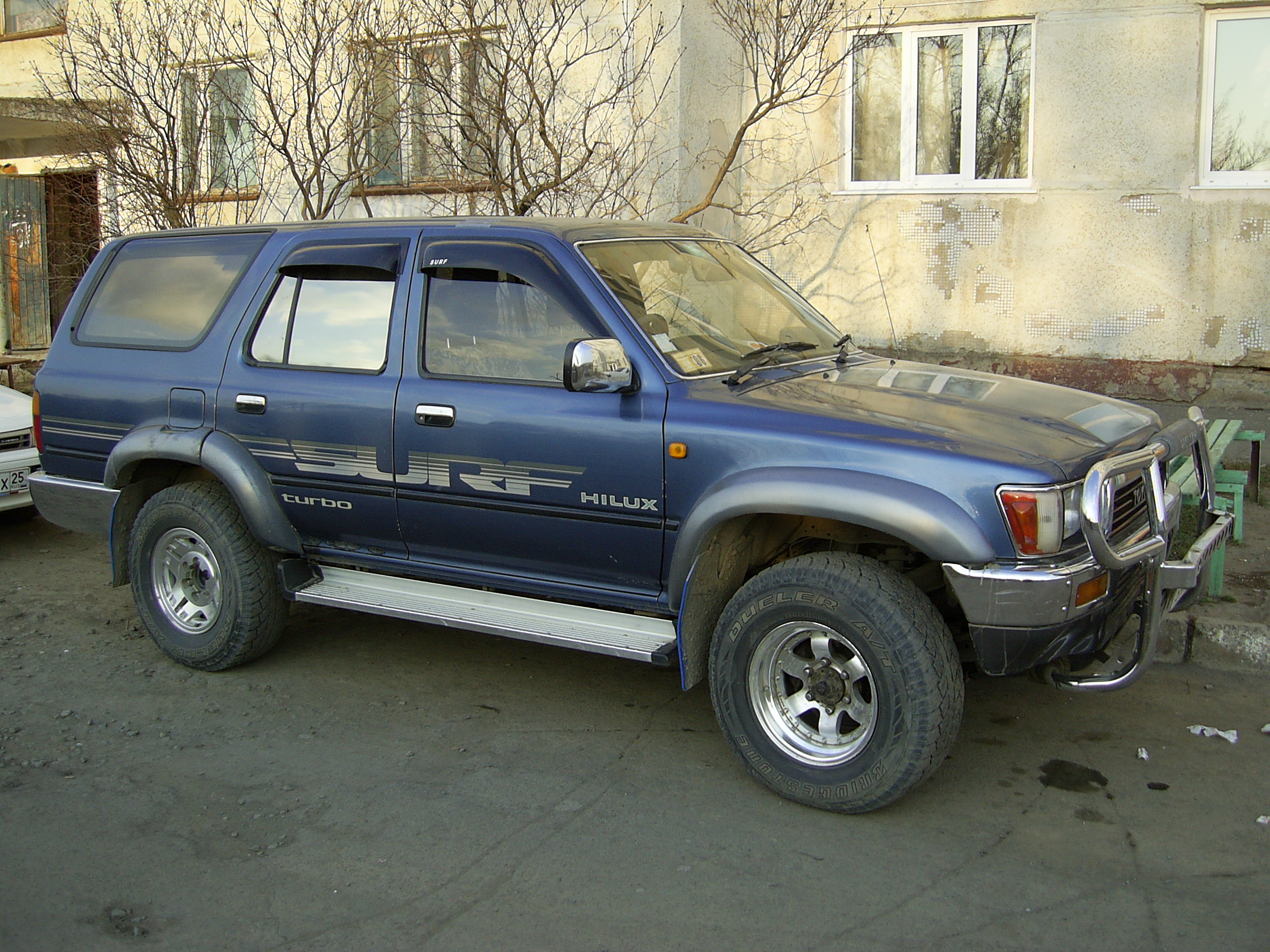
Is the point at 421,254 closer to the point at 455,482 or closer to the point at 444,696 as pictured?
the point at 455,482

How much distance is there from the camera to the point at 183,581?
5.37m

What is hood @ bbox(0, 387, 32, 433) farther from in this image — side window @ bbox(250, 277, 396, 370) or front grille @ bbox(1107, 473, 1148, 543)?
front grille @ bbox(1107, 473, 1148, 543)

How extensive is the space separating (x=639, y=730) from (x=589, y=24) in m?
7.37

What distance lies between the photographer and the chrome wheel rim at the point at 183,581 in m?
5.30

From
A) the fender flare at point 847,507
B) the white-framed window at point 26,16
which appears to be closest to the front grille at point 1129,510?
the fender flare at point 847,507

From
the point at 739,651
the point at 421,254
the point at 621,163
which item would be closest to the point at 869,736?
the point at 739,651

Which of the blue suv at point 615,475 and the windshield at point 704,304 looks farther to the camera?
the windshield at point 704,304

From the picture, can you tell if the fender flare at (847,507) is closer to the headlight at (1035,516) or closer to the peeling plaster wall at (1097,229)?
the headlight at (1035,516)

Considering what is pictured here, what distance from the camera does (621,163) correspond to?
9.69 meters

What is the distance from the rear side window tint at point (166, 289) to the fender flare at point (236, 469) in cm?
44

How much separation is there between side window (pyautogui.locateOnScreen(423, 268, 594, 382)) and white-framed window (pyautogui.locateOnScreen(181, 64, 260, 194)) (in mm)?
6383

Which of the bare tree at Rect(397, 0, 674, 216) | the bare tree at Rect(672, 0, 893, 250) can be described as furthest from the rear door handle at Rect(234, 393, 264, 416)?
the bare tree at Rect(672, 0, 893, 250)

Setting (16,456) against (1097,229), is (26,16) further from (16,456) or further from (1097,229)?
(1097,229)

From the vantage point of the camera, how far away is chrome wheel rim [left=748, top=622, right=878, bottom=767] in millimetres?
3920
